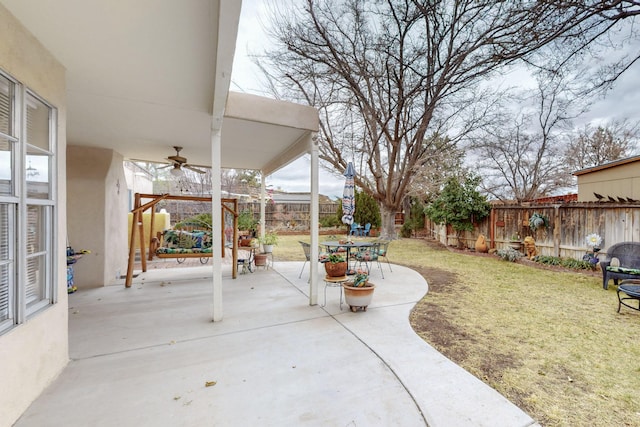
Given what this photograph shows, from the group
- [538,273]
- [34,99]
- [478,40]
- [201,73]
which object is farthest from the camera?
[478,40]

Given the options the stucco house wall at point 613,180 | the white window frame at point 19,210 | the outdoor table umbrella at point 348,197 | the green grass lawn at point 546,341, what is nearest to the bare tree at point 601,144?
the stucco house wall at point 613,180

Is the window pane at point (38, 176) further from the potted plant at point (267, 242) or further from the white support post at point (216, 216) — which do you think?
the potted plant at point (267, 242)

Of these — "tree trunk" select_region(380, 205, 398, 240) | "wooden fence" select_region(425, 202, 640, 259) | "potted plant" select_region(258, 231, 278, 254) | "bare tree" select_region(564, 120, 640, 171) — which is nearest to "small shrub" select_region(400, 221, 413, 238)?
"tree trunk" select_region(380, 205, 398, 240)

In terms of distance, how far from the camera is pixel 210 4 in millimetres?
1581

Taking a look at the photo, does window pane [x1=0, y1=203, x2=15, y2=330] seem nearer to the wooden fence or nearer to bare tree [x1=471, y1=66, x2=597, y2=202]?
the wooden fence

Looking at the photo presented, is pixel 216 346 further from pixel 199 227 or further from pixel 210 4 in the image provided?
pixel 199 227

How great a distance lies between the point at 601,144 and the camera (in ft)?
40.6

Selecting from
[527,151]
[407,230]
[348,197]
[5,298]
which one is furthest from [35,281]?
[527,151]

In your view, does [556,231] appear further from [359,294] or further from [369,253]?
[359,294]

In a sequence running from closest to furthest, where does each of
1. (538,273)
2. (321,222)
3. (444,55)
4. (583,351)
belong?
(583,351), (538,273), (444,55), (321,222)

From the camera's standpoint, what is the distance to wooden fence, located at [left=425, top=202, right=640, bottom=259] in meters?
5.74

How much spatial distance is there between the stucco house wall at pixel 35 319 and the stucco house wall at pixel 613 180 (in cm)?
979

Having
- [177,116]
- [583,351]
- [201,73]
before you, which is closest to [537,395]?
[583,351]

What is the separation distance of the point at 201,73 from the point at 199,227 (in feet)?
27.3
